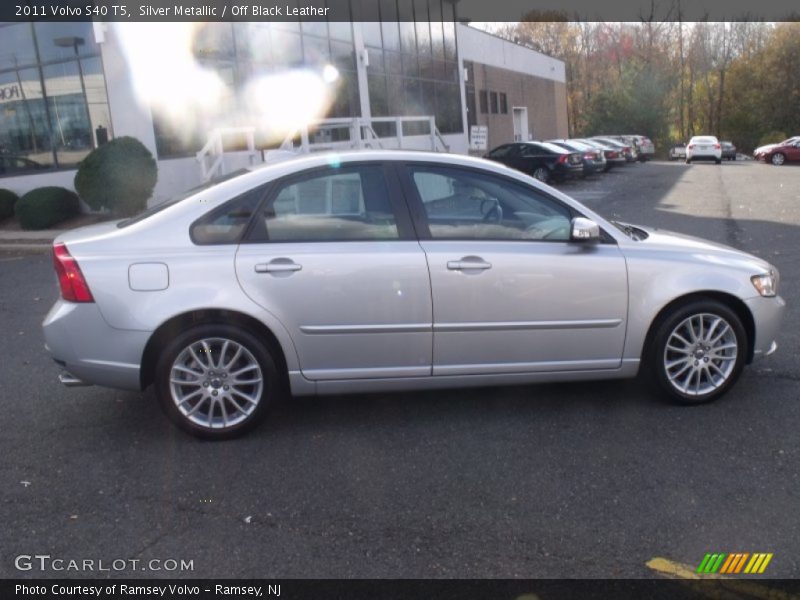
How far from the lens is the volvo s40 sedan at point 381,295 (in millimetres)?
4555

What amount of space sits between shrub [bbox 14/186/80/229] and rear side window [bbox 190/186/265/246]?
12774mm

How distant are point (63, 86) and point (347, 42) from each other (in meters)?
8.82

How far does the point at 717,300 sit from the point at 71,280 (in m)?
3.85

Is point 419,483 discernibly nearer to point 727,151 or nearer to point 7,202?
point 7,202

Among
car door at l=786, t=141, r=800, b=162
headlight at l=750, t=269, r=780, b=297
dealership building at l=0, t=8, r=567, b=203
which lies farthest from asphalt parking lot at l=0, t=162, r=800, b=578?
car door at l=786, t=141, r=800, b=162

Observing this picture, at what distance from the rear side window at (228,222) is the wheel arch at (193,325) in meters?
0.42

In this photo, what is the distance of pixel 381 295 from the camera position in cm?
463

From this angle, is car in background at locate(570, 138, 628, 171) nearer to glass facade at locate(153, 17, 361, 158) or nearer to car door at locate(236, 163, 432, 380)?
glass facade at locate(153, 17, 361, 158)

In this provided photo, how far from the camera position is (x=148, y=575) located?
3.34 m

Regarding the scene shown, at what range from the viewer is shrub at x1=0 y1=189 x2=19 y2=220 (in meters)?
16.9

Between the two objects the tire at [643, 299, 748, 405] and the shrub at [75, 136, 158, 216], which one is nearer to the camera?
the tire at [643, 299, 748, 405]

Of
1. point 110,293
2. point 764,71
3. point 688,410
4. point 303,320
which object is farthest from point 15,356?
point 764,71

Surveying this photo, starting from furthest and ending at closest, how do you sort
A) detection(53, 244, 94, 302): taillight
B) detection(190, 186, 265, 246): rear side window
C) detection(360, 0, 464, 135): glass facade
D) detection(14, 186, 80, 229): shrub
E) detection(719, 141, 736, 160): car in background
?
detection(719, 141, 736, 160): car in background, detection(360, 0, 464, 135): glass facade, detection(14, 186, 80, 229): shrub, detection(190, 186, 265, 246): rear side window, detection(53, 244, 94, 302): taillight

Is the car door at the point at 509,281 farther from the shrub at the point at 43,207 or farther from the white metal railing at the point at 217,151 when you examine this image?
the shrub at the point at 43,207
